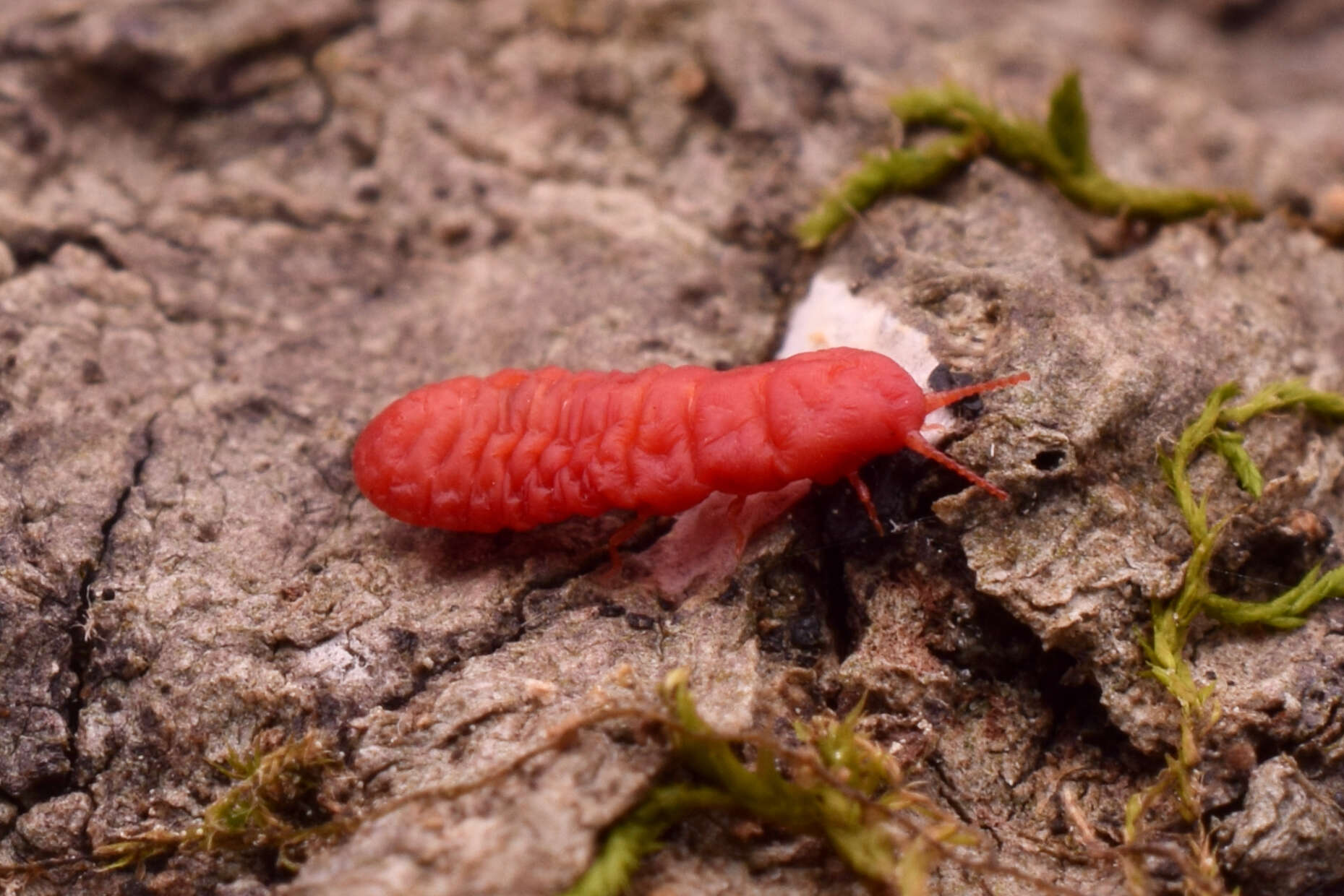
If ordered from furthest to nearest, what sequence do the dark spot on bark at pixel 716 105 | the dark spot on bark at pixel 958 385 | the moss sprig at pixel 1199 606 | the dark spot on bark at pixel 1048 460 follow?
the dark spot on bark at pixel 716 105, the dark spot on bark at pixel 958 385, the dark spot on bark at pixel 1048 460, the moss sprig at pixel 1199 606

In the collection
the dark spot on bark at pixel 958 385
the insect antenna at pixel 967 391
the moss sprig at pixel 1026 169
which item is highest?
the moss sprig at pixel 1026 169

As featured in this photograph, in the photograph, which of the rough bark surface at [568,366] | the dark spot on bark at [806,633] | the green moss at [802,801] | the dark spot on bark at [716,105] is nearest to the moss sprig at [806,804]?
the green moss at [802,801]

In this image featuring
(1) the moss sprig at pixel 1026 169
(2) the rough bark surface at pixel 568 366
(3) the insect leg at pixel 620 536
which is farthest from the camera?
(1) the moss sprig at pixel 1026 169

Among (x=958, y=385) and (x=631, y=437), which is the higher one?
(x=958, y=385)

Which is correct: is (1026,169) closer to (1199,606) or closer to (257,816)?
(1199,606)

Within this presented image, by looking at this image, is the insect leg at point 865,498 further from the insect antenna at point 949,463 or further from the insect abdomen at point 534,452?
the insect abdomen at point 534,452

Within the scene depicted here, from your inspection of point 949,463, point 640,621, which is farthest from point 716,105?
point 640,621

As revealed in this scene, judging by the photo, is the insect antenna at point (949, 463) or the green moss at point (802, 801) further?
the insect antenna at point (949, 463)
